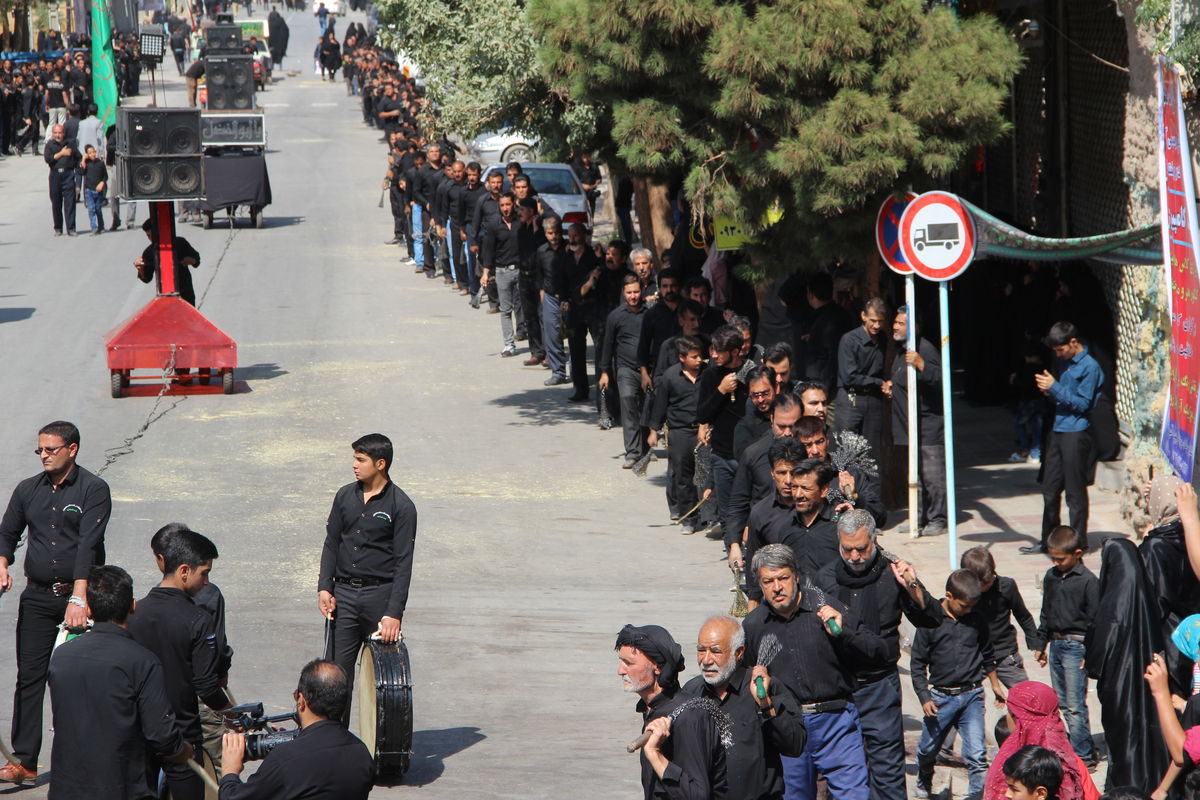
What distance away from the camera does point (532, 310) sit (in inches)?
731

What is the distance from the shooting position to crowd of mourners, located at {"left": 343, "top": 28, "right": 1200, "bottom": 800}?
5508mm

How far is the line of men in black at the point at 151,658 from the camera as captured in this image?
5285 millimetres

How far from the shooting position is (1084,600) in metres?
7.90

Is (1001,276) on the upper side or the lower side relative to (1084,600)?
upper

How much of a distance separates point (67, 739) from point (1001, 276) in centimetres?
1219

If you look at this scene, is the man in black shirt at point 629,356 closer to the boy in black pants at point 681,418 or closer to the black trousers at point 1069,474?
the boy in black pants at point 681,418

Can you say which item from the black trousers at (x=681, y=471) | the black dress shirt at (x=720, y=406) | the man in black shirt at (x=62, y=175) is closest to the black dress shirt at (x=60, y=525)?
the black dress shirt at (x=720, y=406)

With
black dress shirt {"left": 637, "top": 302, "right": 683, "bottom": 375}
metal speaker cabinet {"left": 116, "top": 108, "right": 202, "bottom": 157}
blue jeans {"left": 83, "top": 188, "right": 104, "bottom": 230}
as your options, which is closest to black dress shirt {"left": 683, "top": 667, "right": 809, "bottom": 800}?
black dress shirt {"left": 637, "top": 302, "right": 683, "bottom": 375}

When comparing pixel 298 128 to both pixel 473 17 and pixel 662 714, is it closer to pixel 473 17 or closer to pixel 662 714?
pixel 473 17

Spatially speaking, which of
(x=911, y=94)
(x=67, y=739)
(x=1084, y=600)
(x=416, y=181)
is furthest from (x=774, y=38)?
(x=416, y=181)

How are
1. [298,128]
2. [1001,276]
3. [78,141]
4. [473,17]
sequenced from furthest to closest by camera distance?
[298,128], [78,141], [473,17], [1001,276]

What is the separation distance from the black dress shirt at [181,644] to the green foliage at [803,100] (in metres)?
6.32

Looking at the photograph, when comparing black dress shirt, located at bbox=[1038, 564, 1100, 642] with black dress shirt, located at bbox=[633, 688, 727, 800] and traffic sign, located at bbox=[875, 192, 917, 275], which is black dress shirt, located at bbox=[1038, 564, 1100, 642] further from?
traffic sign, located at bbox=[875, 192, 917, 275]

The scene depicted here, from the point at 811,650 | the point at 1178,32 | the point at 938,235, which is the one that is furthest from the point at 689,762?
the point at 1178,32
